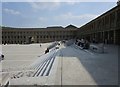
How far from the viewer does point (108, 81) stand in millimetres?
5949

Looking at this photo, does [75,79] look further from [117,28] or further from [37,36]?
[37,36]

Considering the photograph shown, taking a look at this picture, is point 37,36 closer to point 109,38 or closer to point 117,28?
point 109,38

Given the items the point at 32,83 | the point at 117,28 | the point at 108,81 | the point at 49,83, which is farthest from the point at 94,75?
the point at 117,28

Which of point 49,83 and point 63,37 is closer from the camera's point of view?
point 49,83

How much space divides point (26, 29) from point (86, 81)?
270ft

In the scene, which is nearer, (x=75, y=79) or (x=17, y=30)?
(x=75, y=79)

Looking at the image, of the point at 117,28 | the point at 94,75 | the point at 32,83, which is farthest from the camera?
the point at 117,28

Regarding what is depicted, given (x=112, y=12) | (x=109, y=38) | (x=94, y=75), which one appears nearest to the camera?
(x=94, y=75)

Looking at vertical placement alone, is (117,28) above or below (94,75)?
above

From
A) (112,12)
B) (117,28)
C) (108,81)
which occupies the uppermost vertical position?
(112,12)

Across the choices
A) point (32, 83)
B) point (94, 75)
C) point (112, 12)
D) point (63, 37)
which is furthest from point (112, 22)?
point (63, 37)

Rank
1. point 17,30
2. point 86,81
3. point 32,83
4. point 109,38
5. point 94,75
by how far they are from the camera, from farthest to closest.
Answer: point 17,30 → point 109,38 → point 94,75 → point 86,81 → point 32,83

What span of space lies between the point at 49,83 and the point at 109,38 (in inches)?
1014

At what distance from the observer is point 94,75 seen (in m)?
6.72
